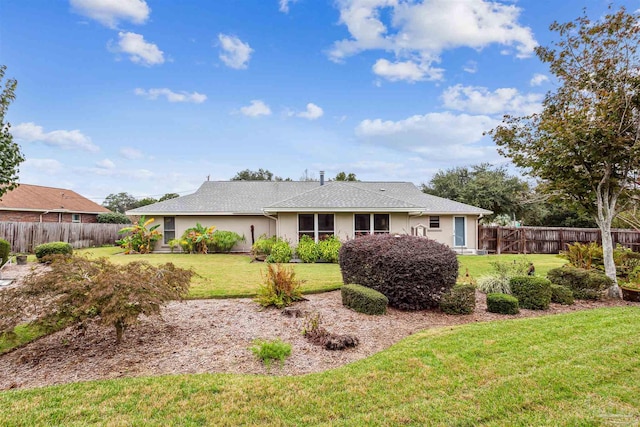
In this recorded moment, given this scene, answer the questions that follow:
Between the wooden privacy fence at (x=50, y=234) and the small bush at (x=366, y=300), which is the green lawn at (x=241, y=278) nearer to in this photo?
the small bush at (x=366, y=300)

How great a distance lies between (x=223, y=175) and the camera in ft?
122

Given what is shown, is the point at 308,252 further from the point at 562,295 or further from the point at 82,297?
the point at 82,297

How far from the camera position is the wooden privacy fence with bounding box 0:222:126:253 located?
1792 centimetres

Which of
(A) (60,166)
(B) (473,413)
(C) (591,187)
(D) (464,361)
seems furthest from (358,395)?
(A) (60,166)

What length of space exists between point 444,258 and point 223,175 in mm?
33479

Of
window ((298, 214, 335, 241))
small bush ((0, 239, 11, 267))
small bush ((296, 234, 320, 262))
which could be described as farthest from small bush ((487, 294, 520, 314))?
small bush ((0, 239, 11, 267))

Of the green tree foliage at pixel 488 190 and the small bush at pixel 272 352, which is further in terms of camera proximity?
the green tree foliage at pixel 488 190

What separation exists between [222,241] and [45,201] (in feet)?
57.8

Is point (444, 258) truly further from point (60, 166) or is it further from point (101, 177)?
point (101, 177)

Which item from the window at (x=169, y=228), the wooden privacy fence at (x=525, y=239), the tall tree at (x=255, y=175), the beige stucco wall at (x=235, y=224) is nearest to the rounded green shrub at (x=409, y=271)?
the beige stucco wall at (x=235, y=224)

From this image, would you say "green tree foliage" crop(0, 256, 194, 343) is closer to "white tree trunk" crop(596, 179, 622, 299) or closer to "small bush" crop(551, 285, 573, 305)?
"small bush" crop(551, 285, 573, 305)

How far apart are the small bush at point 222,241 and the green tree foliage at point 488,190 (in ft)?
61.0

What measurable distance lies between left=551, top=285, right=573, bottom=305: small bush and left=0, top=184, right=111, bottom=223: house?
28429mm

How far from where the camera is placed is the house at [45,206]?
2320 centimetres
